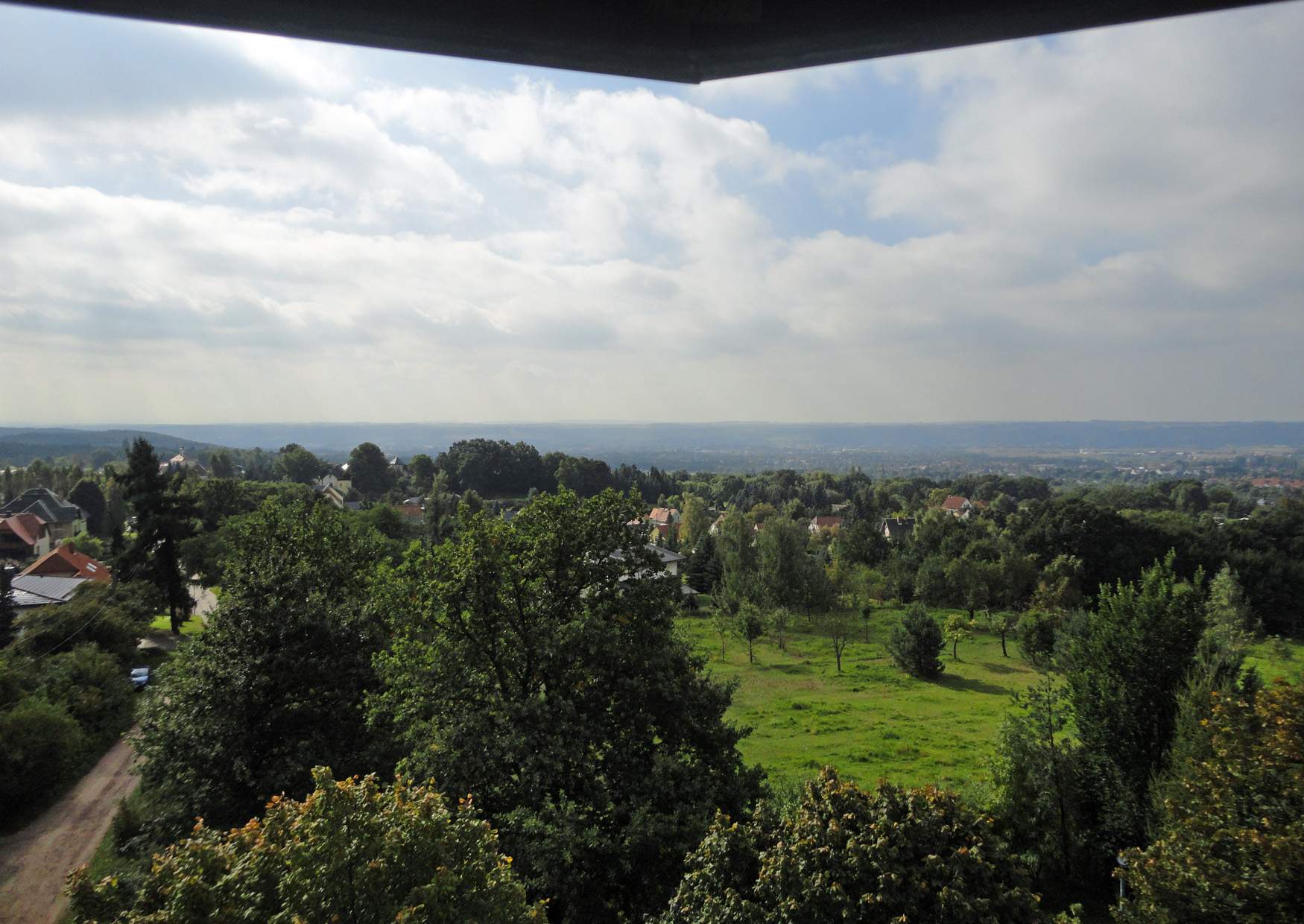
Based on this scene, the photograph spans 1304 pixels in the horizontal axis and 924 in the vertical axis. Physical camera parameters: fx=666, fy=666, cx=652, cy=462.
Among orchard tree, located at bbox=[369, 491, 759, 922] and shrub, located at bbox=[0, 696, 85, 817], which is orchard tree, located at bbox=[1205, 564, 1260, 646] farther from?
shrub, located at bbox=[0, 696, 85, 817]

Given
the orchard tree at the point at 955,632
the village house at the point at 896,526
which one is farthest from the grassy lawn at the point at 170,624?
the village house at the point at 896,526

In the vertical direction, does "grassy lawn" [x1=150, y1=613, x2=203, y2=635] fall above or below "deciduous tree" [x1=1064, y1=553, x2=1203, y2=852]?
below

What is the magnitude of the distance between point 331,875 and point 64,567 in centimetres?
2953

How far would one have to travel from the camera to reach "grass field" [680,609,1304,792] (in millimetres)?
16031

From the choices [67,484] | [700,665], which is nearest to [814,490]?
[67,484]

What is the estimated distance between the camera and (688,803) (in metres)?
8.43

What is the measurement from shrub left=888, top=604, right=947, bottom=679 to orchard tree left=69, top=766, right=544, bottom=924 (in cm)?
2321

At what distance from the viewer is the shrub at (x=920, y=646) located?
25.4 m

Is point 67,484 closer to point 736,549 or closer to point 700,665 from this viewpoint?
point 736,549

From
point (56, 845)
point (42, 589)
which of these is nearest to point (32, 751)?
point (56, 845)

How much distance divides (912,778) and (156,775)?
47.5ft

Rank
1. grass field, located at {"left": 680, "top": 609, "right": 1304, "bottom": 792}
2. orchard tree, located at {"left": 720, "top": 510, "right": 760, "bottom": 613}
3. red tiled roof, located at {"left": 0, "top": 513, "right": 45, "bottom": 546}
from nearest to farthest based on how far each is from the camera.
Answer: grass field, located at {"left": 680, "top": 609, "right": 1304, "bottom": 792}
red tiled roof, located at {"left": 0, "top": 513, "right": 45, "bottom": 546}
orchard tree, located at {"left": 720, "top": 510, "right": 760, "bottom": 613}

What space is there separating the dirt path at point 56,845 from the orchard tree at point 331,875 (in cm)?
838

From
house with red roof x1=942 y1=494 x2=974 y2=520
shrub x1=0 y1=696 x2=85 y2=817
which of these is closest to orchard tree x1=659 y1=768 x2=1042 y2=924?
shrub x1=0 y1=696 x2=85 y2=817
